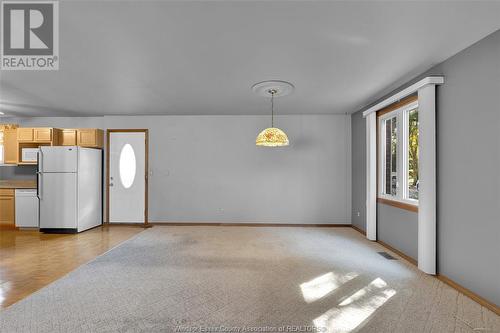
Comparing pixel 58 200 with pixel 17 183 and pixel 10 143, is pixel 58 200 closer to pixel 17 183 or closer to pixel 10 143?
pixel 17 183

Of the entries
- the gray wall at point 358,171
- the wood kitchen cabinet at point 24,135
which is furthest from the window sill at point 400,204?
the wood kitchen cabinet at point 24,135

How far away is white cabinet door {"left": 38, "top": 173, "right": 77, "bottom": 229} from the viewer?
17.4 feet

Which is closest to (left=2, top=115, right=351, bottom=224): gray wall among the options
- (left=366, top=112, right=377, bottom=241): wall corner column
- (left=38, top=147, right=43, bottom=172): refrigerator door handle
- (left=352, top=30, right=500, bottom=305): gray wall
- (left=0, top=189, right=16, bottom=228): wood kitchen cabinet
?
(left=366, top=112, right=377, bottom=241): wall corner column

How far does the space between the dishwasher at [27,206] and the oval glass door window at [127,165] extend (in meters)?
1.75

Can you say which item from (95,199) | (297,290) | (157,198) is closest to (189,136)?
(157,198)

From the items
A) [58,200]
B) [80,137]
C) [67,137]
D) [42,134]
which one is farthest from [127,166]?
[42,134]

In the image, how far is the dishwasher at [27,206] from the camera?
5.54 m

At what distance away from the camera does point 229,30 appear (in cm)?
242

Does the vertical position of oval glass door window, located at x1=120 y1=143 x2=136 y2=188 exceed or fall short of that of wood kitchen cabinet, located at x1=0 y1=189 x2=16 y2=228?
it exceeds it

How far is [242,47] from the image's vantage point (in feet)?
9.07

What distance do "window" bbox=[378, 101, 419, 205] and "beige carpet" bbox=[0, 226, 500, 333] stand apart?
3.70ft

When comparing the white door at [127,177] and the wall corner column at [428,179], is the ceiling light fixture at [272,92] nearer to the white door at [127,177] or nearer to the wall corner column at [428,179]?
the wall corner column at [428,179]

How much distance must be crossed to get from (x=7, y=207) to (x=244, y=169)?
526 centimetres

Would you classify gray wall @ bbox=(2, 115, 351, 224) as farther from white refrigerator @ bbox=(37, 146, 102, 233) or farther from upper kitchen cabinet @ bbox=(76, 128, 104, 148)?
white refrigerator @ bbox=(37, 146, 102, 233)
